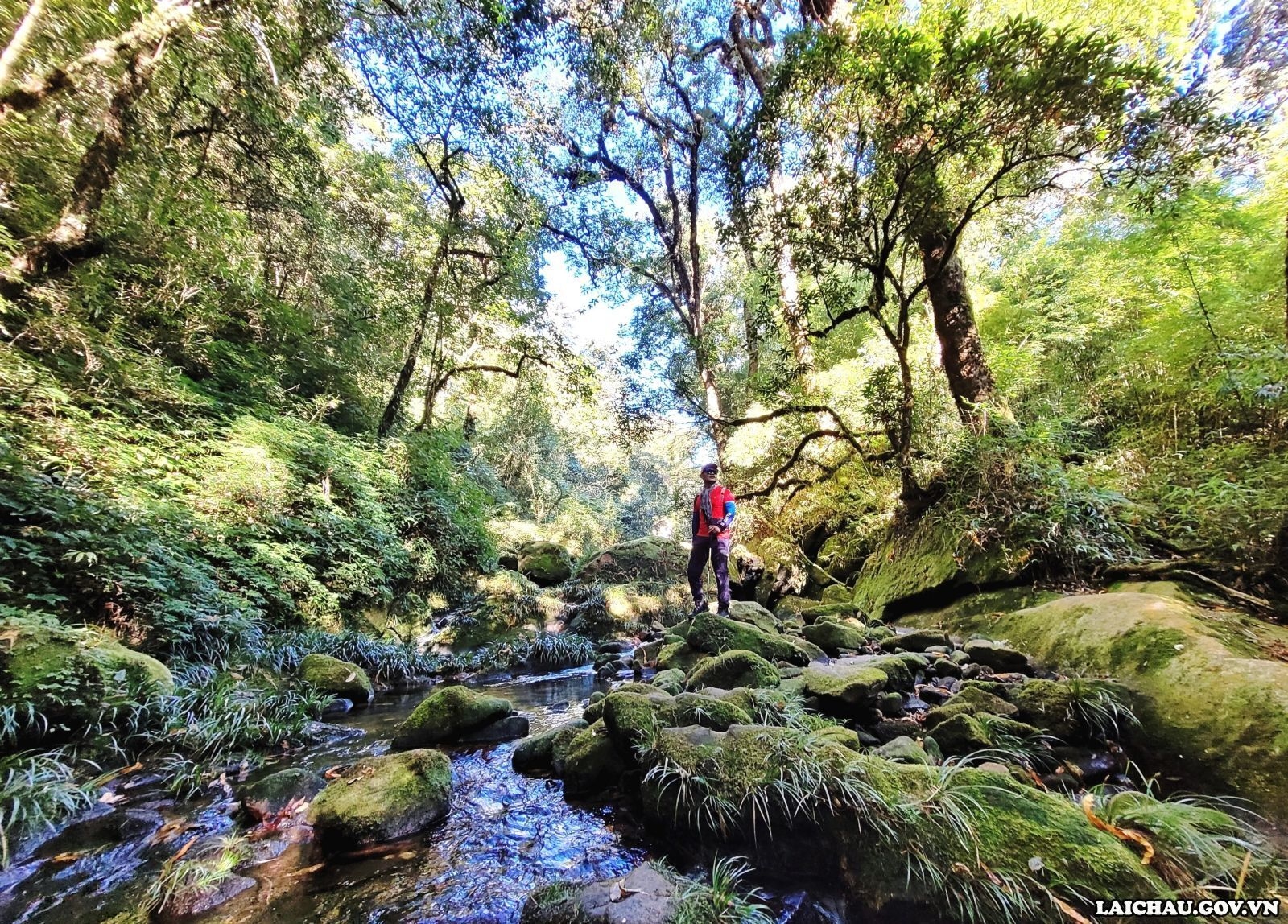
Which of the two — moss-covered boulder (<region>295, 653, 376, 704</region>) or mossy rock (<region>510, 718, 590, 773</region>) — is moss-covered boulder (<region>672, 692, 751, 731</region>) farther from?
moss-covered boulder (<region>295, 653, 376, 704</region>)

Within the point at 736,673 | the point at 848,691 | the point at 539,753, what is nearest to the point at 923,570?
the point at 848,691

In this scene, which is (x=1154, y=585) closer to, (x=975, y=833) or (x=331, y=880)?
(x=975, y=833)

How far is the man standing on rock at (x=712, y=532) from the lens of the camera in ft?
23.4

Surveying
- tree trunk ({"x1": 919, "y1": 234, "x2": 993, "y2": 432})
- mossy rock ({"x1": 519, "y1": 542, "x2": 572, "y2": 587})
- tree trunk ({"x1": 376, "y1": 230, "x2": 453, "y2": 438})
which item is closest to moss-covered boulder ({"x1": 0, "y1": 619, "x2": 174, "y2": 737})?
tree trunk ({"x1": 376, "y1": 230, "x2": 453, "y2": 438})

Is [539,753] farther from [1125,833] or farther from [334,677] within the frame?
[1125,833]

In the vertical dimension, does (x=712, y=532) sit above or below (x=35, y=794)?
above

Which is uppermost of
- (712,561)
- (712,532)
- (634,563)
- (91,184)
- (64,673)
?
(91,184)

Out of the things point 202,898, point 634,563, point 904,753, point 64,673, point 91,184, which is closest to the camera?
point 202,898

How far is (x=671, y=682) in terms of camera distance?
4.75 metres

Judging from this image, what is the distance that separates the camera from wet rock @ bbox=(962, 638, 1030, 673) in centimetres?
423

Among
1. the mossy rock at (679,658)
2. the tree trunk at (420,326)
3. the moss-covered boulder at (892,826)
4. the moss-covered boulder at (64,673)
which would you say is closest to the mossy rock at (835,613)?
the mossy rock at (679,658)

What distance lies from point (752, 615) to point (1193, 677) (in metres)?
4.48

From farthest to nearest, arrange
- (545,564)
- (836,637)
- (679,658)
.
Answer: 1. (545,564)
2. (679,658)
3. (836,637)

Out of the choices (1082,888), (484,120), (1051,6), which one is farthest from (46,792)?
(1051,6)
